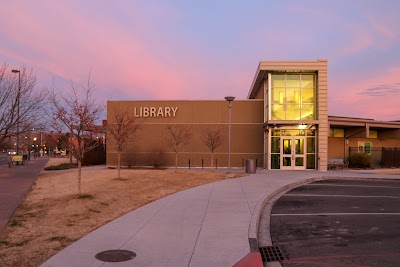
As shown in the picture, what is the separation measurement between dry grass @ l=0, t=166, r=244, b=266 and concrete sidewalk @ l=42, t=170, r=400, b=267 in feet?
1.64

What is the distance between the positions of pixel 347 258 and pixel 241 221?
10.1 feet

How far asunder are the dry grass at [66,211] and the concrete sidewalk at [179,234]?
50 centimetres

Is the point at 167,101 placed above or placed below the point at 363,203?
above

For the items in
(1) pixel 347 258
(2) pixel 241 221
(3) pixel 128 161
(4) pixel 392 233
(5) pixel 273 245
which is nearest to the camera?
(1) pixel 347 258

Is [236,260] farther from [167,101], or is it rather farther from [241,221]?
[167,101]

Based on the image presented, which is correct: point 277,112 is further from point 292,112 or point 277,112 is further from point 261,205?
point 261,205

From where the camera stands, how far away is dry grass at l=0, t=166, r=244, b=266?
22.6 ft

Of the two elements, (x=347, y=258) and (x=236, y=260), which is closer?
(x=236, y=260)

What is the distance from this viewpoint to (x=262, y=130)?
1185 inches

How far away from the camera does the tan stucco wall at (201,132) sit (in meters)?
30.1

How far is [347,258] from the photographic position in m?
6.52

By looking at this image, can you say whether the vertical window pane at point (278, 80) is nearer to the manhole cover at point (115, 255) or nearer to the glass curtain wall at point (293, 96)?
the glass curtain wall at point (293, 96)

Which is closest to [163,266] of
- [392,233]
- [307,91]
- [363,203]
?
[392,233]

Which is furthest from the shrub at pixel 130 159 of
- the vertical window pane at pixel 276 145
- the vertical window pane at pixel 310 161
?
the vertical window pane at pixel 310 161
